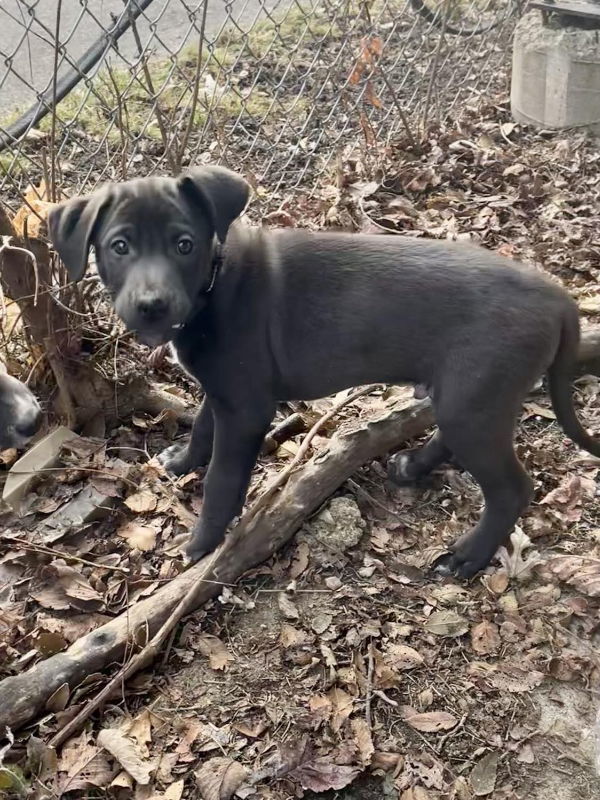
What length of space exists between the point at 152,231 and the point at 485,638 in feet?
6.21

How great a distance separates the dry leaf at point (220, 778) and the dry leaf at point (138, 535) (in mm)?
1021

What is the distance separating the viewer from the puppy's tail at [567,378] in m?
2.96

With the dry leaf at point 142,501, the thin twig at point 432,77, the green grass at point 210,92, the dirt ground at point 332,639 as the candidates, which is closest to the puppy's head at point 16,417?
the dirt ground at point 332,639

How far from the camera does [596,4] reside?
6277 millimetres

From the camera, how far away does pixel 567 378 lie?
3.10 meters

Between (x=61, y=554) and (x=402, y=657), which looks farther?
(x=61, y=554)

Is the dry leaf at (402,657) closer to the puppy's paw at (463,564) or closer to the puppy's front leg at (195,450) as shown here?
the puppy's paw at (463,564)

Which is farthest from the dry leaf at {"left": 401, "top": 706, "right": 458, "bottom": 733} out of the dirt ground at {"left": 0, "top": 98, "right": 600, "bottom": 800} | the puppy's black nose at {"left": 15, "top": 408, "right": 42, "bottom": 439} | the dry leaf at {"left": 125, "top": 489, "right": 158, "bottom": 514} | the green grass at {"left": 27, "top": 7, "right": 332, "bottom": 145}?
the green grass at {"left": 27, "top": 7, "right": 332, "bottom": 145}

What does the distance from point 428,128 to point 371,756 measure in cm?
486

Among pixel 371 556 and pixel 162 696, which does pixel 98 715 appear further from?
pixel 371 556

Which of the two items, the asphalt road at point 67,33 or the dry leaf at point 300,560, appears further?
the asphalt road at point 67,33

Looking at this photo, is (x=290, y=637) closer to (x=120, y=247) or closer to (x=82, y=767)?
(x=82, y=767)

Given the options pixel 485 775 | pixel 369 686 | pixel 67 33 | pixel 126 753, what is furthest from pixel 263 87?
pixel 485 775

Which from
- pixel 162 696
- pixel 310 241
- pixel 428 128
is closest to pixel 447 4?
pixel 428 128
